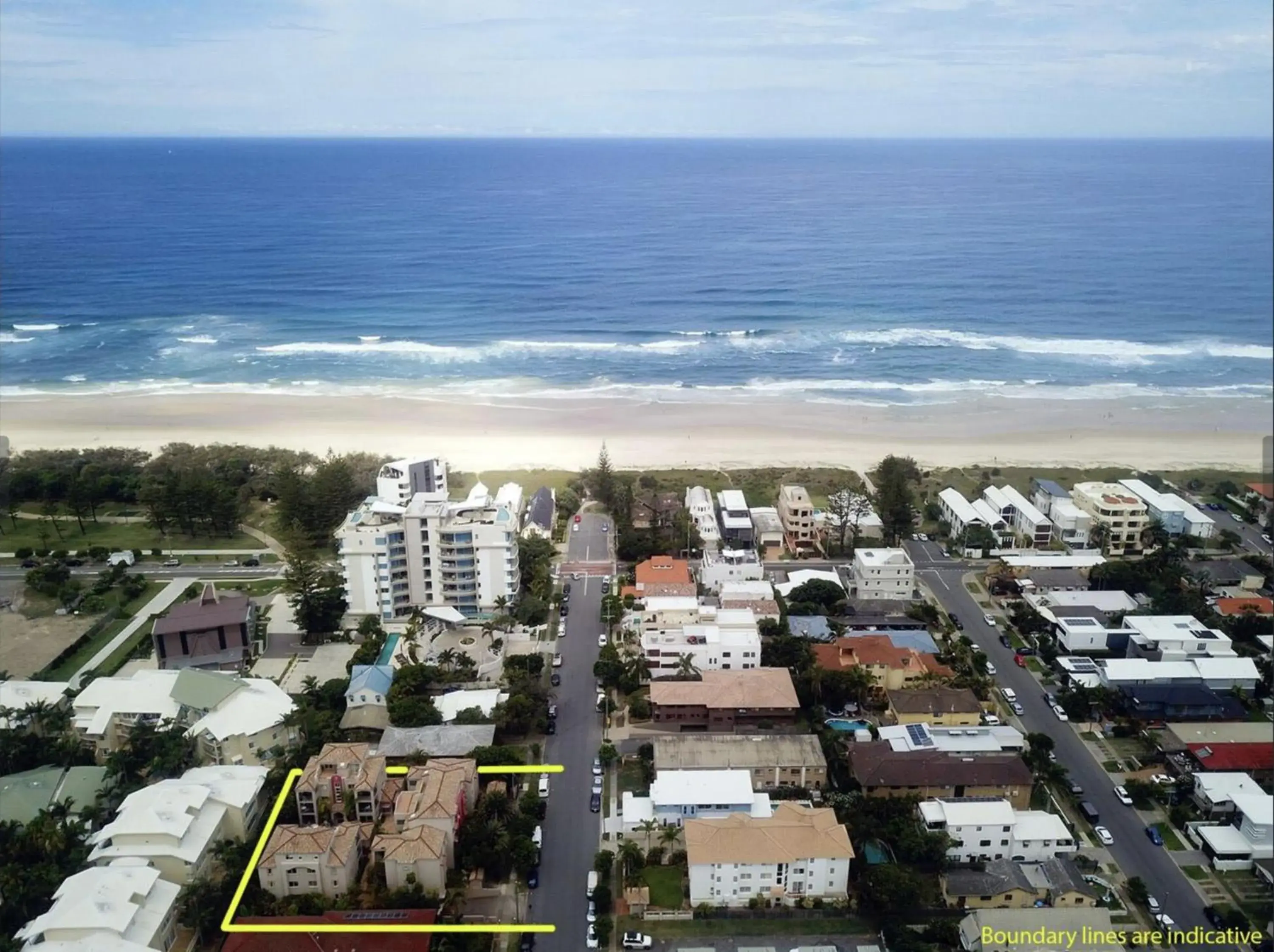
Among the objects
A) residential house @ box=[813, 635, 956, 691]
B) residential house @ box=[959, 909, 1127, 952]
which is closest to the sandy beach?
residential house @ box=[813, 635, 956, 691]

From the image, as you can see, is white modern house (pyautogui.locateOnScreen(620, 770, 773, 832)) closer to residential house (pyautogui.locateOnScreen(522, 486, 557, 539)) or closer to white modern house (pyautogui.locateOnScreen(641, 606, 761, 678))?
white modern house (pyautogui.locateOnScreen(641, 606, 761, 678))

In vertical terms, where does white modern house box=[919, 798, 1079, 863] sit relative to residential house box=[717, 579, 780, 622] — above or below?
below

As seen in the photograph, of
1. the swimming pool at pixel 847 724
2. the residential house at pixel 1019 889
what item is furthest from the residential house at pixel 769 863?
the swimming pool at pixel 847 724

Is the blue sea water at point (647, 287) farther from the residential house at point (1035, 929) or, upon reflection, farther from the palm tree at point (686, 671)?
the palm tree at point (686, 671)

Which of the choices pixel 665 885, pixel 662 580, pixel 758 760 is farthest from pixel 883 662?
pixel 665 885

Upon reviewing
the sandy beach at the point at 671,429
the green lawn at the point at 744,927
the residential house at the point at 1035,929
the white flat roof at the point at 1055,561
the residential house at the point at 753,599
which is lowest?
the green lawn at the point at 744,927

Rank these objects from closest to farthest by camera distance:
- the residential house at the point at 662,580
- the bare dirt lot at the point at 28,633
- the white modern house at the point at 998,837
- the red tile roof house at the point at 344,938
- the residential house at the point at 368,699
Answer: the red tile roof house at the point at 344,938, the white modern house at the point at 998,837, the residential house at the point at 368,699, the bare dirt lot at the point at 28,633, the residential house at the point at 662,580

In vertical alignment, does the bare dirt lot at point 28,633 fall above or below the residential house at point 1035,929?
above
